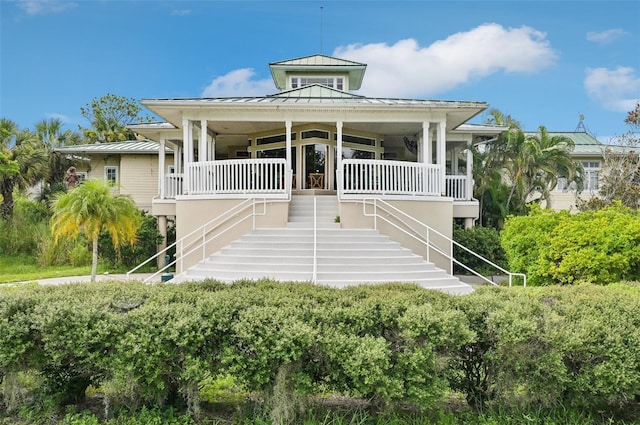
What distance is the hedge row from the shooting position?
3.59 metres

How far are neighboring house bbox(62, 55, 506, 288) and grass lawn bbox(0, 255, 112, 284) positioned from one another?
3.34 m

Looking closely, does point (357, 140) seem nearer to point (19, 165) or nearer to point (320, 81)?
point (320, 81)

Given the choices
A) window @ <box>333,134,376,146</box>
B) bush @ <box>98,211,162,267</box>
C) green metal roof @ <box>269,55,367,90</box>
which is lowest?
bush @ <box>98,211,162,267</box>

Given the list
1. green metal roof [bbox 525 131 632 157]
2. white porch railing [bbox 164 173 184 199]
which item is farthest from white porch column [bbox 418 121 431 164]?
green metal roof [bbox 525 131 632 157]

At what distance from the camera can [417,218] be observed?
13.4 meters

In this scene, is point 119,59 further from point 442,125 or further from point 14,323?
point 14,323

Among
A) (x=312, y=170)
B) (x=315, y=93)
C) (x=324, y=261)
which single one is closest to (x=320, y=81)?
(x=315, y=93)

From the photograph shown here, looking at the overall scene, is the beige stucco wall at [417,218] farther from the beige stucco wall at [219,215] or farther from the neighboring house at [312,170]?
the beige stucco wall at [219,215]

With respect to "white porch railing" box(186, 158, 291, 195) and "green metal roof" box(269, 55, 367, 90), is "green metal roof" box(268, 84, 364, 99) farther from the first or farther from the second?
"white porch railing" box(186, 158, 291, 195)

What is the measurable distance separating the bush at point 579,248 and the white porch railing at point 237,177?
6.56m

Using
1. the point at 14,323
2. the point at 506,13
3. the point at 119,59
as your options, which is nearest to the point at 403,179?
the point at 506,13

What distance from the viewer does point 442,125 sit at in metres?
14.3

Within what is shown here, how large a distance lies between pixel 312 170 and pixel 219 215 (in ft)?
16.8

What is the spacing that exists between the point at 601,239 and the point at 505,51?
14723mm
